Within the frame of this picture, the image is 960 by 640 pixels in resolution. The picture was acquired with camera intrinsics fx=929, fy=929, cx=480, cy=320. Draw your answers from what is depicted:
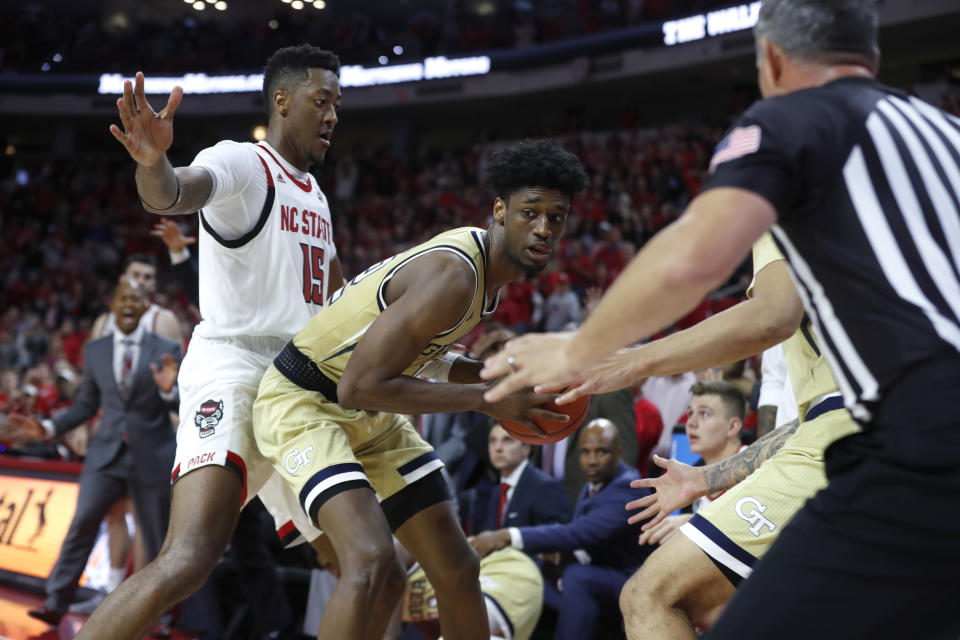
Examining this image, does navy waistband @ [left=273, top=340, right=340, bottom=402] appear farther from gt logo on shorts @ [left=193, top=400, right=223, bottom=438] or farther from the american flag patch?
the american flag patch

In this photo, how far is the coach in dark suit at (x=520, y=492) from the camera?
18.4ft

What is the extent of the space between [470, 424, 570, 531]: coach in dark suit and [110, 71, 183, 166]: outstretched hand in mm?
2937

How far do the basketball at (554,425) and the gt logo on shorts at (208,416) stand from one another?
1.08m

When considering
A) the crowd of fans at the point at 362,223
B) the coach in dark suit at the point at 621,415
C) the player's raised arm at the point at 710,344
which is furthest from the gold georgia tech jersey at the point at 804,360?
the crowd of fans at the point at 362,223

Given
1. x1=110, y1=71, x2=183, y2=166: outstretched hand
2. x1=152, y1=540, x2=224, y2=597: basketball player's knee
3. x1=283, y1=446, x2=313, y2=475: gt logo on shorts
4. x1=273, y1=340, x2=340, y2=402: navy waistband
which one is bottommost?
x1=152, y1=540, x2=224, y2=597: basketball player's knee

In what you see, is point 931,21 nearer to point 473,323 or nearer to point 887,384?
point 473,323

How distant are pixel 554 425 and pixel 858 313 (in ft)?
4.73

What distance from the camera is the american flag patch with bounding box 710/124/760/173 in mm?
1679

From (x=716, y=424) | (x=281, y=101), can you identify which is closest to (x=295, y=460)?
(x=281, y=101)

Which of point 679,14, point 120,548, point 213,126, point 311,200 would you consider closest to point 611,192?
point 679,14

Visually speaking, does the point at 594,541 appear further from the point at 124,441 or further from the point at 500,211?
the point at 124,441

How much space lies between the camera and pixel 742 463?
3.09m

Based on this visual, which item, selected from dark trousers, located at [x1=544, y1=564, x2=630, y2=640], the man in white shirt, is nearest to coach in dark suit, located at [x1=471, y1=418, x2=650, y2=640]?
dark trousers, located at [x1=544, y1=564, x2=630, y2=640]

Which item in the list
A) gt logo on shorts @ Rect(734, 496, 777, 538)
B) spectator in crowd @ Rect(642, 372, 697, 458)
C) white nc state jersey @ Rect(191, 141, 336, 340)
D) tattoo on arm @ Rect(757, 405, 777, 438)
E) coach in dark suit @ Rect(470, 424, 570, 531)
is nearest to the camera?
gt logo on shorts @ Rect(734, 496, 777, 538)
